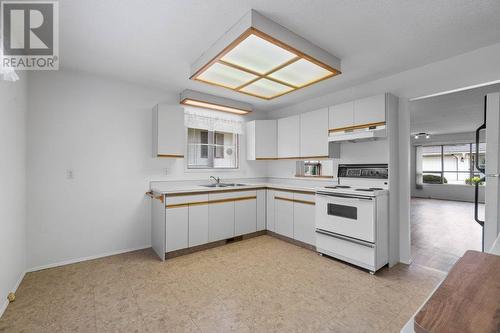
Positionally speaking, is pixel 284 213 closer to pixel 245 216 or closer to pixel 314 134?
pixel 245 216

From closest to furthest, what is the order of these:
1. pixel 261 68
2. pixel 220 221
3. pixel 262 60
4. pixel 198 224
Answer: pixel 262 60, pixel 261 68, pixel 198 224, pixel 220 221

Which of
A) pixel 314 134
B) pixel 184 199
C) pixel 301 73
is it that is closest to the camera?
pixel 301 73

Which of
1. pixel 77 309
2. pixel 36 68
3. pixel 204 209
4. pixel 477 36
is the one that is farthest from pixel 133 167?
pixel 477 36

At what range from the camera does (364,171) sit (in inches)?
132

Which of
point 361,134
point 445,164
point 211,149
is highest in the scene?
point 361,134

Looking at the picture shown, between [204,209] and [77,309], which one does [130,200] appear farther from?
[77,309]

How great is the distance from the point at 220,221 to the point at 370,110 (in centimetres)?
273

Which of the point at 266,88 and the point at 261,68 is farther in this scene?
the point at 266,88

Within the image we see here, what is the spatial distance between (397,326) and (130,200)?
11.6 feet

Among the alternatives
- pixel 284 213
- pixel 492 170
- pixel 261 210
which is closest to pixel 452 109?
pixel 492 170

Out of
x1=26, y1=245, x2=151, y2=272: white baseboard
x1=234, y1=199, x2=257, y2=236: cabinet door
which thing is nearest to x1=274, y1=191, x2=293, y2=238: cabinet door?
x1=234, y1=199, x2=257, y2=236: cabinet door

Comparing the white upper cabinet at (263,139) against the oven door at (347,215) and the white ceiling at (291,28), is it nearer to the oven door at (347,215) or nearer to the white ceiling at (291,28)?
the oven door at (347,215)

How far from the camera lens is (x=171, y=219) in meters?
3.17

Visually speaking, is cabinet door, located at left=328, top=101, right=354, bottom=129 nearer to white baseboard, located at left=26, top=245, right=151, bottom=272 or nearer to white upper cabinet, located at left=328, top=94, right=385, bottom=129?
white upper cabinet, located at left=328, top=94, right=385, bottom=129
